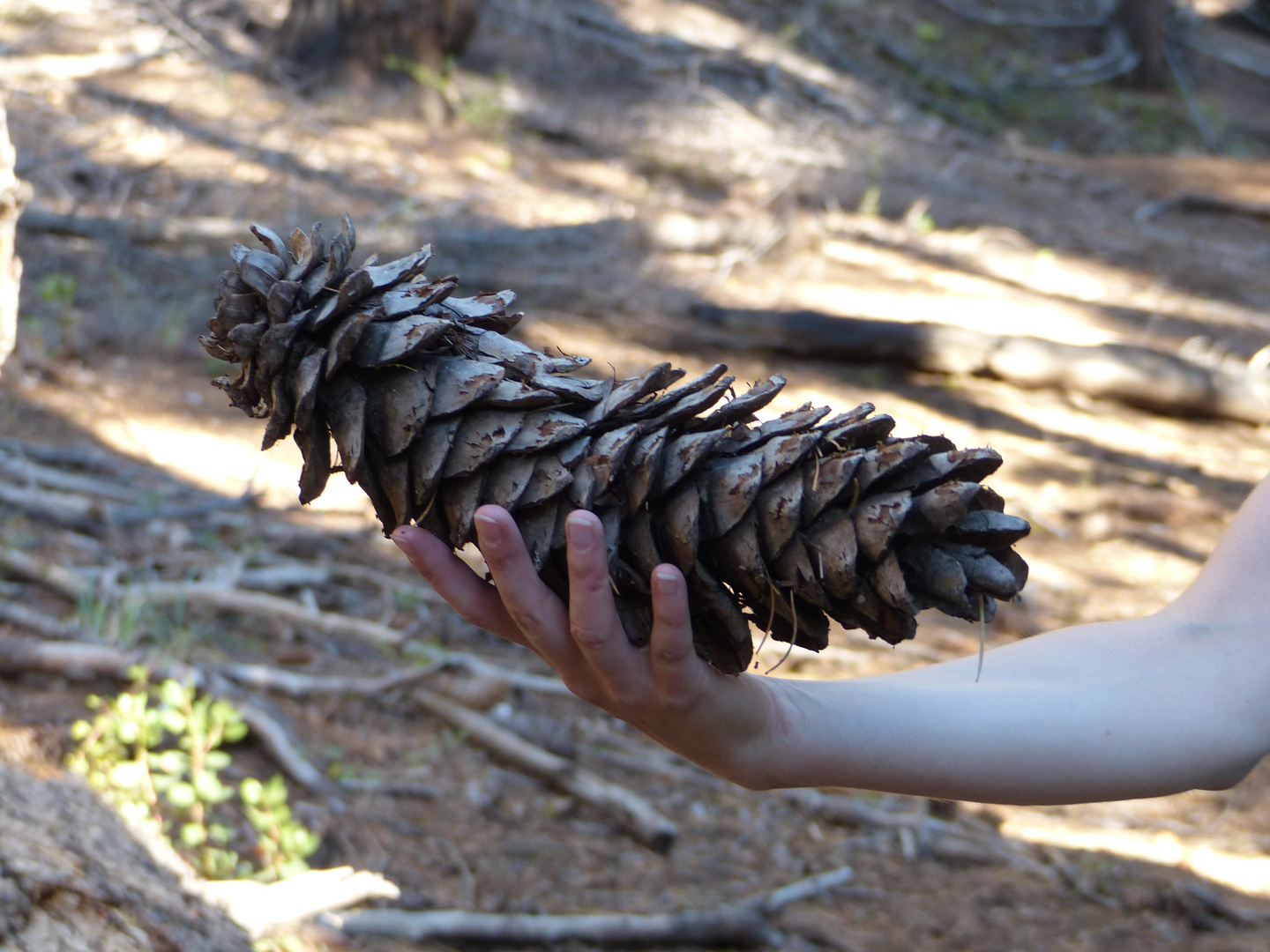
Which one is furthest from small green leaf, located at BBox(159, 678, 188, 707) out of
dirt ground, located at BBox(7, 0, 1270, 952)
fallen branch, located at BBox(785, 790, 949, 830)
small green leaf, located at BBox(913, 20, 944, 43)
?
small green leaf, located at BBox(913, 20, 944, 43)

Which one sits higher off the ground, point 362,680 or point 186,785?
point 186,785

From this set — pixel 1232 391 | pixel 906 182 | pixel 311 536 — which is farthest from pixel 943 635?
pixel 906 182

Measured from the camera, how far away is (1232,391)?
20.3 feet

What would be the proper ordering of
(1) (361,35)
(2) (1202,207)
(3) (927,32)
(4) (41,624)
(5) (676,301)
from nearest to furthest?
(4) (41,624), (5) (676,301), (1) (361,35), (2) (1202,207), (3) (927,32)

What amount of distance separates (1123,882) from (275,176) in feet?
20.9

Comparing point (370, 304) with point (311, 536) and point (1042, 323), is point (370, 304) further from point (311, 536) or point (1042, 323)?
point (1042, 323)

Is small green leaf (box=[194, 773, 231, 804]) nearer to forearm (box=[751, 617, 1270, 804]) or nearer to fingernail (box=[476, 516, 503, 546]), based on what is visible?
forearm (box=[751, 617, 1270, 804])

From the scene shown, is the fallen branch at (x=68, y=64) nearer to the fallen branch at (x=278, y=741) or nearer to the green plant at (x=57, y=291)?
the green plant at (x=57, y=291)

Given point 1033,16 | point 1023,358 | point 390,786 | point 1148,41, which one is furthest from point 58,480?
point 1033,16

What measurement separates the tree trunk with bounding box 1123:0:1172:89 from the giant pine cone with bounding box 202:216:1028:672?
16403 mm

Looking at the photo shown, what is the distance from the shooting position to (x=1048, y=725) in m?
1.51

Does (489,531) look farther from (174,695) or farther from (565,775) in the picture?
(565,775)

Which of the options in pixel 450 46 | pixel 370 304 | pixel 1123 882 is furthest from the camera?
pixel 450 46

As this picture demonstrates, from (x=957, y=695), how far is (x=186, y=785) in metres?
1.66
